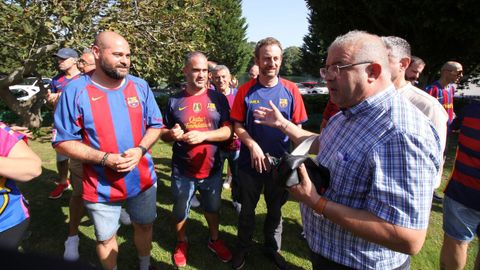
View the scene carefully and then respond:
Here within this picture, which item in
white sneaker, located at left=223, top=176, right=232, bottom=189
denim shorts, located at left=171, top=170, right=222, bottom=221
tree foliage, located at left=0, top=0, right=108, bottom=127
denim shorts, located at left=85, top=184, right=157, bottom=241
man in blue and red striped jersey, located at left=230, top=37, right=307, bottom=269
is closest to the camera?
denim shorts, located at left=85, top=184, right=157, bottom=241

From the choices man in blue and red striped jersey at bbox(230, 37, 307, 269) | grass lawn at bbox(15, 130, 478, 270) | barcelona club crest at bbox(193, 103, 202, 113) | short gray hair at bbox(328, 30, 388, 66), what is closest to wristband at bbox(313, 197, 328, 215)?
short gray hair at bbox(328, 30, 388, 66)

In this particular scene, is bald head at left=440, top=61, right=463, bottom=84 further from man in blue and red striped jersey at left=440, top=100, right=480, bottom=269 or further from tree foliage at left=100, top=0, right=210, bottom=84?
tree foliage at left=100, top=0, right=210, bottom=84

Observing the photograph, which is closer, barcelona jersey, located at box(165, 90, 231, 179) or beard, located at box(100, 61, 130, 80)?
beard, located at box(100, 61, 130, 80)

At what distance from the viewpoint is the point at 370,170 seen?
1.45 metres

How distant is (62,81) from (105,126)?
3113mm

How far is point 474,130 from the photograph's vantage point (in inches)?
99.0

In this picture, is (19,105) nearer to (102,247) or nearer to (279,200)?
(102,247)

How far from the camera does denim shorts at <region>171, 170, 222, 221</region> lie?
10.6 feet

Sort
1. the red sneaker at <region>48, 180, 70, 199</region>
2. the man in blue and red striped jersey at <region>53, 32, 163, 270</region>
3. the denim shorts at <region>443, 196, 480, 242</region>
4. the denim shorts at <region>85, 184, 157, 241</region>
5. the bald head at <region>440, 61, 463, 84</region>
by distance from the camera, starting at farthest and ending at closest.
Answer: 1. the bald head at <region>440, 61, 463, 84</region>
2. the red sneaker at <region>48, 180, 70, 199</region>
3. the denim shorts at <region>443, 196, 480, 242</region>
4. the denim shorts at <region>85, 184, 157, 241</region>
5. the man in blue and red striped jersey at <region>53, 32, 163, 270</region>

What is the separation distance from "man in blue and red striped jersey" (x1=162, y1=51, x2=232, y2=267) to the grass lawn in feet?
0.85

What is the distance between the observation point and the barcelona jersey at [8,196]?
1819 millimetres

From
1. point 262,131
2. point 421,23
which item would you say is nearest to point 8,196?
point 262,131

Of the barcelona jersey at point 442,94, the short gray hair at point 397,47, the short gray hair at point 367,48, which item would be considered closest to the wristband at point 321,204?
the short gray hair at point 367,48

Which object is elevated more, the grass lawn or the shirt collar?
the shirt collar
